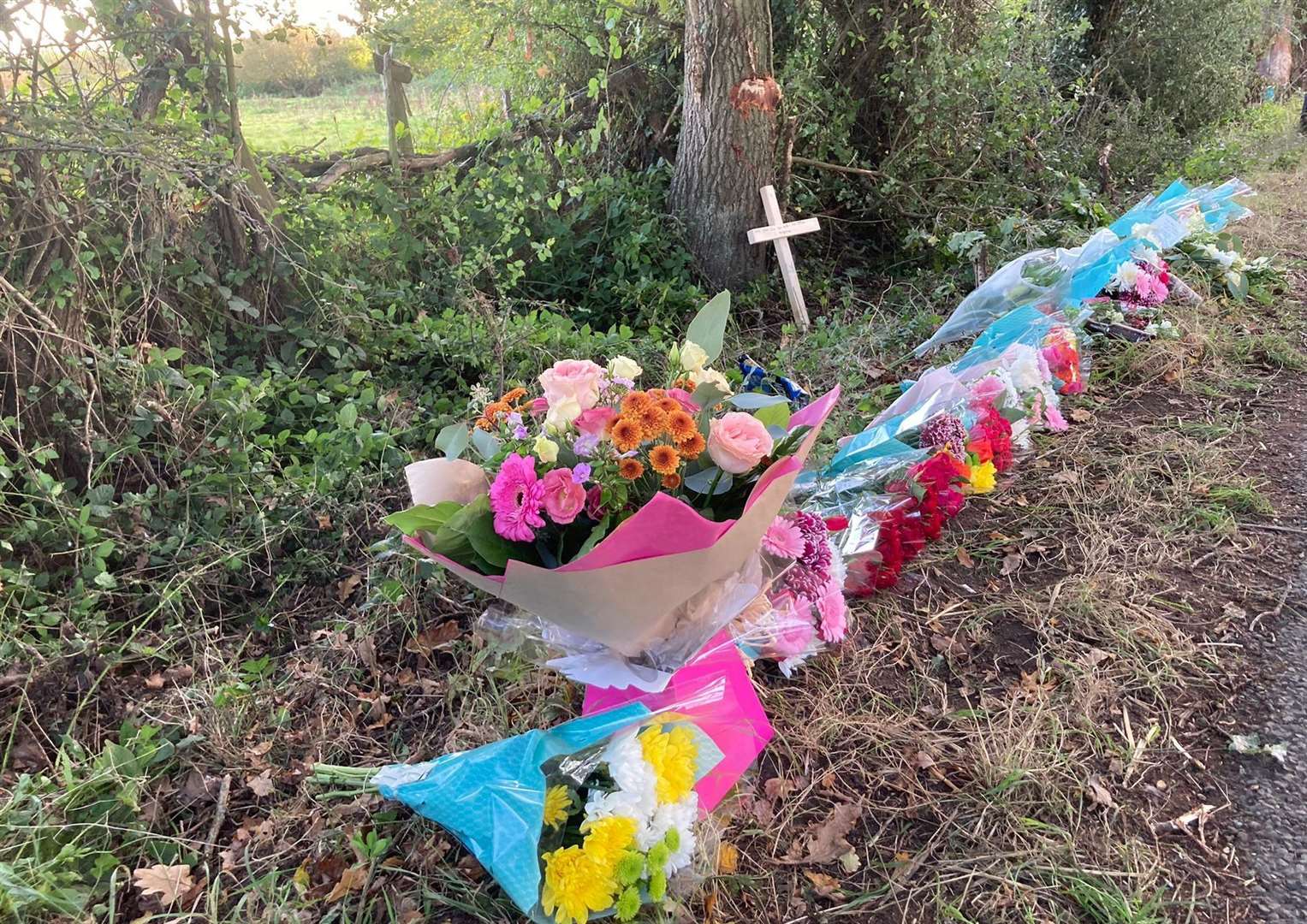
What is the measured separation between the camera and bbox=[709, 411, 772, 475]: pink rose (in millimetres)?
1448

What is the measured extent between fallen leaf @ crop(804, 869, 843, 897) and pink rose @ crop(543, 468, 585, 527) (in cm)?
83

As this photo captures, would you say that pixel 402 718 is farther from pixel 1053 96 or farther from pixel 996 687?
pixel 1053 96

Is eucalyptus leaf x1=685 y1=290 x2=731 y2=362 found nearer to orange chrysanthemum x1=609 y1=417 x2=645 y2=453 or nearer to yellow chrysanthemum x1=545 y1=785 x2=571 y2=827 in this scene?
orange chrysanthemum x1=609 y1=417 x2=645 y2=453

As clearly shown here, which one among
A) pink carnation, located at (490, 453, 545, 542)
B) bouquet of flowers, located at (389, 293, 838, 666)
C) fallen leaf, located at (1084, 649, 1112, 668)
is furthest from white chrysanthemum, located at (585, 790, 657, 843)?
fallen leaf, located at (1084, 649, 1112, 668)

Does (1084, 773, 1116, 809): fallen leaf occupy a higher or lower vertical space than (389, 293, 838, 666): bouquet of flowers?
lower

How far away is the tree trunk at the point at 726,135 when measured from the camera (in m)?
3.87

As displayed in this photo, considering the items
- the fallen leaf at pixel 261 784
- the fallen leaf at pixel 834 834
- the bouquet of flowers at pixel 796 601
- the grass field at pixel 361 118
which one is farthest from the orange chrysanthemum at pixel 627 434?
the grass field at pixel 361 118

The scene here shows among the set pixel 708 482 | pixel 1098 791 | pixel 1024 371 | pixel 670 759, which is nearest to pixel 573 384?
pixel 708 482

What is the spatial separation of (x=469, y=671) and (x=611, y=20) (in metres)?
3.61

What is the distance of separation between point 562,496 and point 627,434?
159mm

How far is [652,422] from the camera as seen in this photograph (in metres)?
1.42

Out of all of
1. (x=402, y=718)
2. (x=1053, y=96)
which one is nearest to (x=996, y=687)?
(x=402, y=718)

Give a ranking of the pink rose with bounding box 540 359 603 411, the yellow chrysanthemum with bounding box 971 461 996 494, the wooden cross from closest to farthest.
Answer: the pink rose with bounding box 540 359 603 411, the yellow chrysanthemum with bounding box 971 461 996 494, the wooden cross

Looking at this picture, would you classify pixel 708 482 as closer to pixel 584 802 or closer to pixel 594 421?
pixel 594 421
